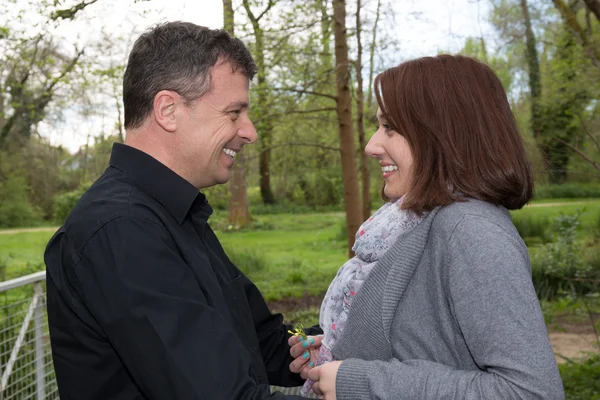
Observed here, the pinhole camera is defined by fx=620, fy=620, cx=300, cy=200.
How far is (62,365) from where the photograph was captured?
1.56m

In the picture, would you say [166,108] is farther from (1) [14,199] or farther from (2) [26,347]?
(1) [14,199]

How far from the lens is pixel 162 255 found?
1443 mm

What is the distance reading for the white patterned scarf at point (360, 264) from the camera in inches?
67.5

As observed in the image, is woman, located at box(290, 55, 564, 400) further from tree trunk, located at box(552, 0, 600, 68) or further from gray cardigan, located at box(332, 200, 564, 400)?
tree trunk, located at box(552, 0, 600, 68)

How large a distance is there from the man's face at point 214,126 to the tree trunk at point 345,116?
5.22 m

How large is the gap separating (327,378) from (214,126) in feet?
2.63

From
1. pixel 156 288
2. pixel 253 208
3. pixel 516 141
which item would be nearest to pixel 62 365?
pixel 156 288

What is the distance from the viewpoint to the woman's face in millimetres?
1739

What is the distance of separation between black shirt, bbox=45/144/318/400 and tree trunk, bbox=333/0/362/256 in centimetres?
555

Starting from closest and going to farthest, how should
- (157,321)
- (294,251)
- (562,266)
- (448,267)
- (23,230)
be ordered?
(157,321)
(448,267)
(562,266)
(294,251)
(23,230)

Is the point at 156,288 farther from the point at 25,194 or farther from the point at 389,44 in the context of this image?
the point at 25,194

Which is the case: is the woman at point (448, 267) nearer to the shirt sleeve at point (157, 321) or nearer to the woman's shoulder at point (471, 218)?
the woman's shoulder at point (471, 218)

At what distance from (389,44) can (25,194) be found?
18.1 m

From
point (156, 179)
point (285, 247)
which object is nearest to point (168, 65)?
point (156, 179)
